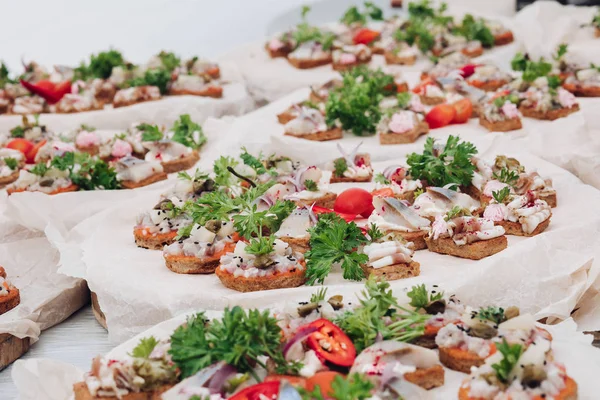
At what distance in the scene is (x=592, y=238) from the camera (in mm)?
4637

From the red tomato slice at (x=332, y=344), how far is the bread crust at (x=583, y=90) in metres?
4.35

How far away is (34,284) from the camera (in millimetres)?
5086

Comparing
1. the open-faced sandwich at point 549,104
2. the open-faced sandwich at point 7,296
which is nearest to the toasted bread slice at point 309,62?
the open-faced sandwich at point 549,104

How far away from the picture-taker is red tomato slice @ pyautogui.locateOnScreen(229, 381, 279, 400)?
3111mm

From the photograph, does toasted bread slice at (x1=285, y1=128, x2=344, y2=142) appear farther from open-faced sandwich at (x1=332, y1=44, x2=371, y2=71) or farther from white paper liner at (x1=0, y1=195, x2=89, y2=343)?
open-faced sandwich at (x1=332, y1=44, x2=371, y2=71)

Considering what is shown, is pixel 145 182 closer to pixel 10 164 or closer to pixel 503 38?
pixel 10 164

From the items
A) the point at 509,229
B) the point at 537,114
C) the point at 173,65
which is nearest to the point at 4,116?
the point at 173,65

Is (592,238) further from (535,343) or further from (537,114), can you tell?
(537,114)

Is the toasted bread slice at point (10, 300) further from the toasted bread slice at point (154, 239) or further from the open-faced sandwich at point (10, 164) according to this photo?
the open-faced sandwich at point (10, 164)

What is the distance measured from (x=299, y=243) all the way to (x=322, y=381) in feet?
4.81

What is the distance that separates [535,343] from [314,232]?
1.33 metres

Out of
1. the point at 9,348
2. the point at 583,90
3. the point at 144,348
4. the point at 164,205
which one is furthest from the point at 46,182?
the point at 583,90

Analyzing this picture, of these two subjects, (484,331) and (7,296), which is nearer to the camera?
(484,331)

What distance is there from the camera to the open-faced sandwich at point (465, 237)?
441 cm
